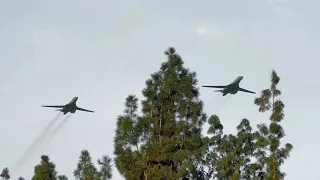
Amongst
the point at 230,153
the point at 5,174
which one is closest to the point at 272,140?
the point at 230,153

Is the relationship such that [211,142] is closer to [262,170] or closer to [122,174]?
[262,170]

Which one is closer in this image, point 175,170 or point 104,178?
point 175,170

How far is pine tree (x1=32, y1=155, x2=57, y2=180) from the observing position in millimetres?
63406

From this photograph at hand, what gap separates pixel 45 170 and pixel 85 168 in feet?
47.9

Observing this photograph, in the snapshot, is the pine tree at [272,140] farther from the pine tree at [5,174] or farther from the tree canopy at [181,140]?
the pine tree at [5,174]

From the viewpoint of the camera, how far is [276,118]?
63.2 metres

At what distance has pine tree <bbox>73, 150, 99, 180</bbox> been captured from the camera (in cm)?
7694

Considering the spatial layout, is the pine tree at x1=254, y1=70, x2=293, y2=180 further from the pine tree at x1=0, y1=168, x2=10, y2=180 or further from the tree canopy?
the pine tree at x1=0, y1=168, x2=10, y2=180

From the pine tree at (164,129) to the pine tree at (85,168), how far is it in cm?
1304

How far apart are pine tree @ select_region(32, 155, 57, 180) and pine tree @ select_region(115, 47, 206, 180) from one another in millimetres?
6774

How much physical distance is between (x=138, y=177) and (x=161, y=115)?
7.18 m

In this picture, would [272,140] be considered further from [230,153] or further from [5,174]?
[5,174]

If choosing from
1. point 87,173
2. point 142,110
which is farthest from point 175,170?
point 87,173

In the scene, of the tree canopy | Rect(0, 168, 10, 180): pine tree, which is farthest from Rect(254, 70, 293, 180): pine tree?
Rect(0, 168, 10, 180): pine tree
